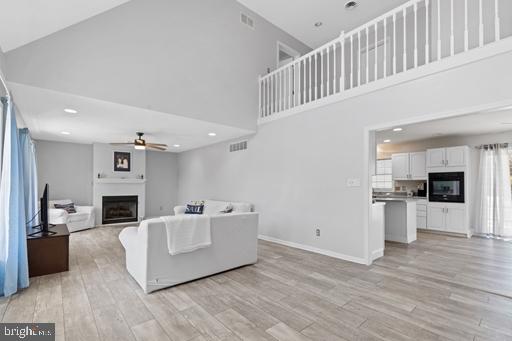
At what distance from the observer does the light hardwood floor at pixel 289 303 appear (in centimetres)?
209

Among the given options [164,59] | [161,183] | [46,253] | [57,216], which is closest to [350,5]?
[164,59]

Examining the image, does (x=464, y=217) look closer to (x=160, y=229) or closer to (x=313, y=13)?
(x=313, y=13)

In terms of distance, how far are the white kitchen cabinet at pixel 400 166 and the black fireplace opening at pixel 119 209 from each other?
27.0 feet

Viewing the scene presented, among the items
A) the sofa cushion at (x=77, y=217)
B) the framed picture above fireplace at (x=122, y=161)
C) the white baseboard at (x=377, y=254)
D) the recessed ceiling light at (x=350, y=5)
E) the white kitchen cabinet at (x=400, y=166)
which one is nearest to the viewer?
the white baseboard at (x=377, y=254)

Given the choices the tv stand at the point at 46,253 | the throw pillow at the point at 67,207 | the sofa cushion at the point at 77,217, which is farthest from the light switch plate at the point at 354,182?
the throw pillow at the point at 67,207

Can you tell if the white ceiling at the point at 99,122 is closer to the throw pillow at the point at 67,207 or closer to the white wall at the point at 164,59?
the white wall at the point at 164,59

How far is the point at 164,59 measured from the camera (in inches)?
166

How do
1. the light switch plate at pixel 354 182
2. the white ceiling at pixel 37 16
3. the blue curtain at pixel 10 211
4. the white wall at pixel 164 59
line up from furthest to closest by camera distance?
the light switch plate at pixel 354 182 → the white wall at pixel 164 59 → the blue curtain at pixel 10 211 → the white ceiling at pixel 37 16

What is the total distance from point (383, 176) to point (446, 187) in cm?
158

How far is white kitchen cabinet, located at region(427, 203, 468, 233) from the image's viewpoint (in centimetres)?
582

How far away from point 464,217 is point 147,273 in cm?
698

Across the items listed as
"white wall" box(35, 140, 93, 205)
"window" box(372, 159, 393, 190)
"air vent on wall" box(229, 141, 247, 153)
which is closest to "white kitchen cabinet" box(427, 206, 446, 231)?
"window" box(372, 159, 393, 190)

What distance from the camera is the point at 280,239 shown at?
516 cm

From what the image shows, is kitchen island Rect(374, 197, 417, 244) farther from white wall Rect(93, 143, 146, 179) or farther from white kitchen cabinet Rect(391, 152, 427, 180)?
white wall Rect(93, 143, 146, 179)
